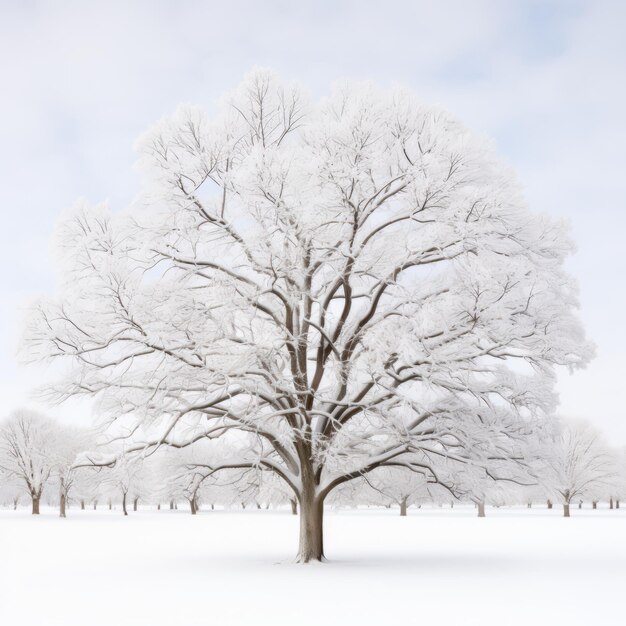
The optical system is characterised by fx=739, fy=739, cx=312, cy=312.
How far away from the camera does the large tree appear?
15.7 metres

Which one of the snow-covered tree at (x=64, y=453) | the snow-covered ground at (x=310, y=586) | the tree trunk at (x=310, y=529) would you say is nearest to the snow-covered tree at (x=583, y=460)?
the snow-covered tree at (x=64, y=453)

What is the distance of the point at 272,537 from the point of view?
30781mm

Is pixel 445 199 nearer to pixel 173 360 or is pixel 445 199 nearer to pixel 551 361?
pixel 551 361

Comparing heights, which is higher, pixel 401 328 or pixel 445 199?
pixel 445 199

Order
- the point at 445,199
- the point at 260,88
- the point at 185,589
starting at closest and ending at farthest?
the point at 185,589 → the point at 445,199 → the point at 260,88

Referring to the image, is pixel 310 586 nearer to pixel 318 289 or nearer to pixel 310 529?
pixel 310 529

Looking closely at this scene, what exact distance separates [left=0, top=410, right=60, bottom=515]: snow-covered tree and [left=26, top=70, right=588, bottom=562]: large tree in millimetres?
50488

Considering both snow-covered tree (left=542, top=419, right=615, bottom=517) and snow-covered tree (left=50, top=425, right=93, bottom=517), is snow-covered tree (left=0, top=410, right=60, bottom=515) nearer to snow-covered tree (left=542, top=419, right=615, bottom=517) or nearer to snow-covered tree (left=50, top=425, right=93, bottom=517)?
snow-covered tree (left=50, top=425, right=93, bottom=517)

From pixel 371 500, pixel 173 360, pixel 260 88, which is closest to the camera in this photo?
pixel 173 360

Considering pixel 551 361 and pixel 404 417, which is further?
pixel 404 417

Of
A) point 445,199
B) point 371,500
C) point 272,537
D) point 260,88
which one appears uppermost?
point 260,88

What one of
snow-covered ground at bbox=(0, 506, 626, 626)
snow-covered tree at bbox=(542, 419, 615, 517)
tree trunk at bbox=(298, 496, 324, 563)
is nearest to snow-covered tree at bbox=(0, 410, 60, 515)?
snow-covered ground at bbox=(0, 506, 626, 626)

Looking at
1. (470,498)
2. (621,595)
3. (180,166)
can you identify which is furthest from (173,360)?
(621,595)

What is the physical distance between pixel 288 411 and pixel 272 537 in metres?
15.9
